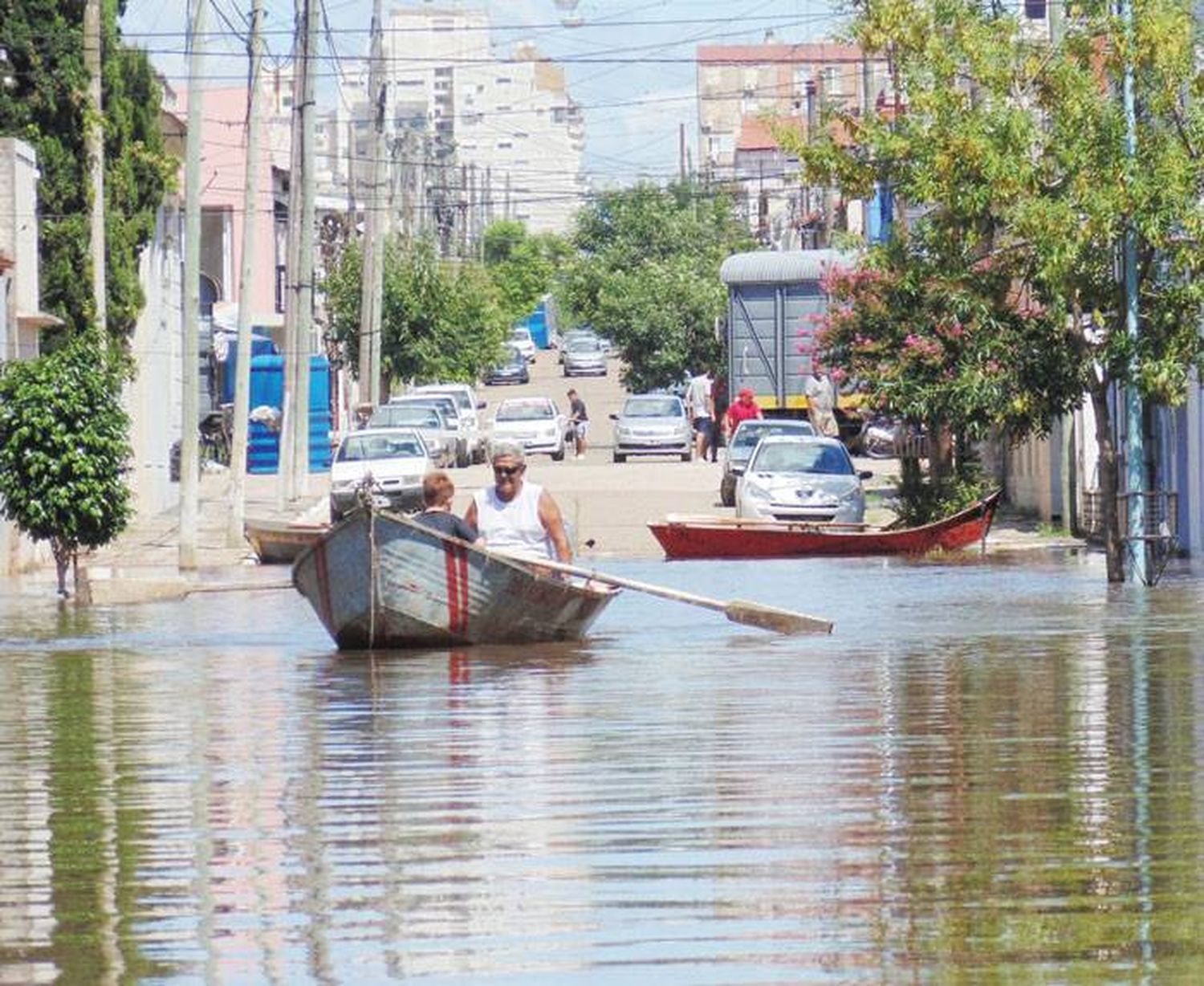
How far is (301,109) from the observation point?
52281mm

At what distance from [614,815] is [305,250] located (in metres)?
42.1

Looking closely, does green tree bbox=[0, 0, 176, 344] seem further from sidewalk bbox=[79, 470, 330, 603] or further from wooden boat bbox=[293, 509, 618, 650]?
wooden boat bbox=[293, 509, 618, 650]

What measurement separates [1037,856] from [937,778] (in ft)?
8.10

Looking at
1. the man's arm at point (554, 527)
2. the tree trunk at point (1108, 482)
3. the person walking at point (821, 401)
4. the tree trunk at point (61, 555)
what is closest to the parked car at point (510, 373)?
the person walking at point (821, 401)

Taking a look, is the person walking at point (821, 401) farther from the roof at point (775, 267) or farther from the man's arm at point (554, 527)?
the man's arm at point (554, 527)

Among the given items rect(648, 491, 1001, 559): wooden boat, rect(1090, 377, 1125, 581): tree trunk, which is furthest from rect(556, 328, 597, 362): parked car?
rect(1090, 377, 1125, 581): tree trunk

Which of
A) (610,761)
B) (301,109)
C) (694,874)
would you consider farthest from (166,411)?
(694,874)

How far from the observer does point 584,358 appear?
12012 centimetres

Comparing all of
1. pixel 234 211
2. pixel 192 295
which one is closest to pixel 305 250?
pixel 192 295

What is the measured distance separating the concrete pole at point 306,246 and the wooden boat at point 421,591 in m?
29.0

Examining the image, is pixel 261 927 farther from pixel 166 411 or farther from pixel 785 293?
pixel 785 293

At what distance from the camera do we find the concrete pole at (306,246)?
170 feet

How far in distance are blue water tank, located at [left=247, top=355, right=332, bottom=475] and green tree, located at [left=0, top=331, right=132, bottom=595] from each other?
33991 mm

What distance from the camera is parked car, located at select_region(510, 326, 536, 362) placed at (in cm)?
12281
